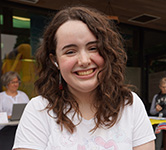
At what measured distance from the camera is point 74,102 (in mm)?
1003

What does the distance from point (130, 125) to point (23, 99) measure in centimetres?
318

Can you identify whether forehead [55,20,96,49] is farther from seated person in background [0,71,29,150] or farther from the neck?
seated person in background [0,71,29,150]

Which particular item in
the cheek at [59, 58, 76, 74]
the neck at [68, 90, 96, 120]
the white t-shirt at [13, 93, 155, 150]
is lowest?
the white t-shirt at [13, 93, 155, 150]

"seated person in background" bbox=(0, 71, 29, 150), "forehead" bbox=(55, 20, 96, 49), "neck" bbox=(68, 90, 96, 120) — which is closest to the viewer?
"forehead" bbox=(55, 20, 96, 49)

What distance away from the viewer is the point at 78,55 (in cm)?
88

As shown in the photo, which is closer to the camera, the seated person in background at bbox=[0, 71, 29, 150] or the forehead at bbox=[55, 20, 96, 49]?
the forehead at bbox=[55, 20, 96, 49]

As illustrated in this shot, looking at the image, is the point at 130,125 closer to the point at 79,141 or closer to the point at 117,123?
the point at 117,123

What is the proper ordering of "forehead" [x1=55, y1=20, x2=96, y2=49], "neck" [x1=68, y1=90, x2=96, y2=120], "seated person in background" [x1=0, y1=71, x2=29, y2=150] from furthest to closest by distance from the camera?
"seated person in background" [x1=0, y1=71, x2=29, y2=150]
"neck" [x1=68, y1=90, x2=96, y2=120]
"forehead" [x1=55, y1=20, x2=96, y2=49]

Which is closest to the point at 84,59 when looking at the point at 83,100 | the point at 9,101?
the point at 83,100

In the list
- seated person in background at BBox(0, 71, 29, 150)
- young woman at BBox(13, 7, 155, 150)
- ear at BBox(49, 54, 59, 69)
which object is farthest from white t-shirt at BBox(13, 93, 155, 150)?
seated person in background at BBox(0, 71, 29, 150)

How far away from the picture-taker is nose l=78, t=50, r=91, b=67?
864 mm

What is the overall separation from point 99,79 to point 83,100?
16 centimetres

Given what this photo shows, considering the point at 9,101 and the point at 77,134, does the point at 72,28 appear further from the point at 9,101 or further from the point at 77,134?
the point at 9,101

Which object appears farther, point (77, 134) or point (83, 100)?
point (83, 100)
